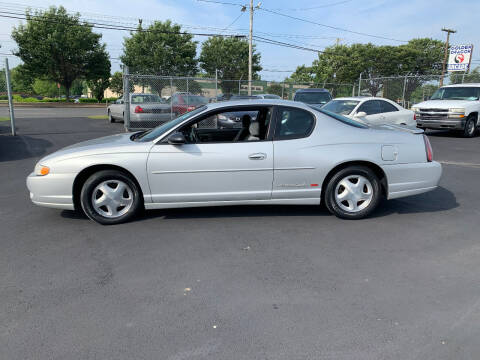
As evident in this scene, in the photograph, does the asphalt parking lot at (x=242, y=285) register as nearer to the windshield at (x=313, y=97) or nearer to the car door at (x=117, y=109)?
the windshield at (x=313, y=97)

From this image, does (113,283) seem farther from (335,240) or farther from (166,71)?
(166,71)

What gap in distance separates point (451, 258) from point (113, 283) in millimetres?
3157

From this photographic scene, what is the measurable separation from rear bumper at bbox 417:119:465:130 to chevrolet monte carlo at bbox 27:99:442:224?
9.75 metres

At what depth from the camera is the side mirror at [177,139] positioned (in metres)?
4.32

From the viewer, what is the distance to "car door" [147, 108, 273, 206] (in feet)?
14.5

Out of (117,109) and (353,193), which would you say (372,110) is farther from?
(117,109)

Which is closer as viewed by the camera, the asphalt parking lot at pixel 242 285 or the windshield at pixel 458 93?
the asphalt parking lot at pixel 242 285

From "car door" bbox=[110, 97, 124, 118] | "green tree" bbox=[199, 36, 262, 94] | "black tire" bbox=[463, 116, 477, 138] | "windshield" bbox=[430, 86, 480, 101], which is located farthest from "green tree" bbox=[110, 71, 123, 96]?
"black tire" bbox=[463, 116, 477, 138]

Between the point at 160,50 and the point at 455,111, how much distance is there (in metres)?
35.0

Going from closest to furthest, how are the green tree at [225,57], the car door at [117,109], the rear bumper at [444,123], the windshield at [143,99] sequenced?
the rear bumper at [444,123], the windshield at [143,99], the car door at [117,109], the green tree at [225,57]

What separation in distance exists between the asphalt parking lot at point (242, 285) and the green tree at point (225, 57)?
42264 mm

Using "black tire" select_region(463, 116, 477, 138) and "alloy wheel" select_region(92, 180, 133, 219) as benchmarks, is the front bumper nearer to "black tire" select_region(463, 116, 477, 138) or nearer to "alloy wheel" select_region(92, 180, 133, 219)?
"alloy wheel" select_region(92, 180, 133, 219)

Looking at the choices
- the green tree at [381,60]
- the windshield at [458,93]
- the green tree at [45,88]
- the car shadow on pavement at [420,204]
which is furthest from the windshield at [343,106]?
the green tree at [45,88]

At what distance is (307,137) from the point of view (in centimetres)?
461
